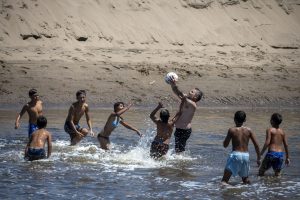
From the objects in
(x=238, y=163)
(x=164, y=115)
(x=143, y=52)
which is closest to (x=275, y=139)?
(x=238, y=163)

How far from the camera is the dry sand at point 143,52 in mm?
19047

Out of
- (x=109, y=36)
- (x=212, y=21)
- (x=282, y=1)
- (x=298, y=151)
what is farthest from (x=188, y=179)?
(x=282, y=1)

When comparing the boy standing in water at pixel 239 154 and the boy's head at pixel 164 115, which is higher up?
the boy's head at pixel 164 115

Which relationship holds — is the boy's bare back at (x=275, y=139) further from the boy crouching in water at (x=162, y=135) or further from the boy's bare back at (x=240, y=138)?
the boy crouching in water at (x=162, y=135)

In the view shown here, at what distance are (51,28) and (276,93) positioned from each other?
24.6ft

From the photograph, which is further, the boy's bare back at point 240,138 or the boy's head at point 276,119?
the boy's head at point 276,119

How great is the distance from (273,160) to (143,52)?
41.8 ft

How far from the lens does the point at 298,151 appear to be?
1175cm

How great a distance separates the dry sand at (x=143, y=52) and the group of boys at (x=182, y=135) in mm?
6056

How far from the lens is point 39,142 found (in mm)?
9875

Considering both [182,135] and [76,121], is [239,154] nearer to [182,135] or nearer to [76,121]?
[182,135]

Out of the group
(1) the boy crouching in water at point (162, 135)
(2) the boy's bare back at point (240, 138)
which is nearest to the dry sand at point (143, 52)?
(1) the boy crouching in water at point (162, 135)

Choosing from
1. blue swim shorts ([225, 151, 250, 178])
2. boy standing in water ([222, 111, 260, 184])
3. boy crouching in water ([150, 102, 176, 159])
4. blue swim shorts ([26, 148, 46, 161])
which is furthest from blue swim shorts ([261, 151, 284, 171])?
blue swim shorts ([26, 148, 46, 161])

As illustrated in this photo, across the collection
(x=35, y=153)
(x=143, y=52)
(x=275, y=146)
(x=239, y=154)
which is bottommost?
(x=35, y=153)
